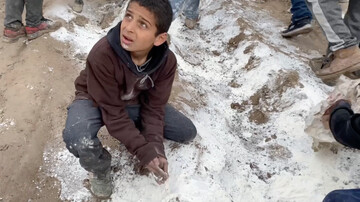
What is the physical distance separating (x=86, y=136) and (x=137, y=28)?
0.62 metres

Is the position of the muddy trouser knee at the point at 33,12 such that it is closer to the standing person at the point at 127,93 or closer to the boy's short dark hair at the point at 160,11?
the standing person at the point at 127,93

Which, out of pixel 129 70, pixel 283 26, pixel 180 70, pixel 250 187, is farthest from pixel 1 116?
pixel 283 26

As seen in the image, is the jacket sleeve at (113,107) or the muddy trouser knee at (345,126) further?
the jacket sleeve at (113,107)

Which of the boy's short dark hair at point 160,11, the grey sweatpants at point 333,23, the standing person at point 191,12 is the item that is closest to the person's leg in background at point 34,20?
the standing person at point 191,12

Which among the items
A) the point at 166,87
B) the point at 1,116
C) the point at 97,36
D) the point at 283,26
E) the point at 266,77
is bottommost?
the point at 283,26

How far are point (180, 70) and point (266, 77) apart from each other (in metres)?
0.77

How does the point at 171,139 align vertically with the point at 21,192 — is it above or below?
below

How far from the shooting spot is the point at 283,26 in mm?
4203

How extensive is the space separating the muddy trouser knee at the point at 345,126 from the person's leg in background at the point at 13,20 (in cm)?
264

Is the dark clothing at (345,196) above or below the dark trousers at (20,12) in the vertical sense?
below

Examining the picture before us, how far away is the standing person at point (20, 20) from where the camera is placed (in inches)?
124

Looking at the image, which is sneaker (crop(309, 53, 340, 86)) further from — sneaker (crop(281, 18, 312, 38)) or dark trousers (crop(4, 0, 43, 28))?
dark trousers (crop(4, 0, 43, 28))

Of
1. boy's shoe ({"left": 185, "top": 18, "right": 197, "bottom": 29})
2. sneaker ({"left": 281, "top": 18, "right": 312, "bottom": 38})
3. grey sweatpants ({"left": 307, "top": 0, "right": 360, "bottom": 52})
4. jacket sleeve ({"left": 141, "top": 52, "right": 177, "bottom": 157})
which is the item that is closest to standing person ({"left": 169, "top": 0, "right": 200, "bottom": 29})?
boy's shoe ({"left": 185, "top": 18, "right": 197, "bottom": 29})

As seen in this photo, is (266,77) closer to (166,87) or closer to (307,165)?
(307,165)
